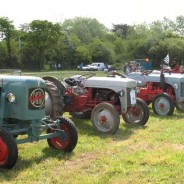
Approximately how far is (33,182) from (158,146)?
2.75m

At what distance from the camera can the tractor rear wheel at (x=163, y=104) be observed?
10891 mm

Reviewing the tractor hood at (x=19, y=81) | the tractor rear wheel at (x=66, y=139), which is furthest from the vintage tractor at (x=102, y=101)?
the tractor hood at (x=19, y=81)

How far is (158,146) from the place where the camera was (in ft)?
22.8

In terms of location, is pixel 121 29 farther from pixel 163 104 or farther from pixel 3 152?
pixel 3 152

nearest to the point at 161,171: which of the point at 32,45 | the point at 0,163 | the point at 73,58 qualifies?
the point at 0,163

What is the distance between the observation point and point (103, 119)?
824 centimetres

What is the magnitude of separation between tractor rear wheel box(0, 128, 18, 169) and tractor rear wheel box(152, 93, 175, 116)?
6.45 m

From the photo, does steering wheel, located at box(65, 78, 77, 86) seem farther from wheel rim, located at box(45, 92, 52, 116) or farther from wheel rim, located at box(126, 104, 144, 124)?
wheel rim, located at box(126, 104, 144, 124)

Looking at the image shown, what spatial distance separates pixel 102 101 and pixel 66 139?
106 inches

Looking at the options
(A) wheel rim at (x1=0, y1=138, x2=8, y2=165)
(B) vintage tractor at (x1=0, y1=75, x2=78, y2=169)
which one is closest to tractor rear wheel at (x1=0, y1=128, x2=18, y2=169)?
(A) wheel rim at (x1=0, y1=138, x2=8, y2=165)

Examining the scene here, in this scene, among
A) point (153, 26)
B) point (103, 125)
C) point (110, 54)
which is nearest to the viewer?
point (103, 125)

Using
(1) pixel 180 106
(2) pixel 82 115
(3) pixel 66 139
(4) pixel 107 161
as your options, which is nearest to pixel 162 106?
(1) pixel 180 106

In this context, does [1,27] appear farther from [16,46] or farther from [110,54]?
[110,54]

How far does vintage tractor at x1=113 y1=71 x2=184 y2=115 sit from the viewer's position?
1102 centimetres
